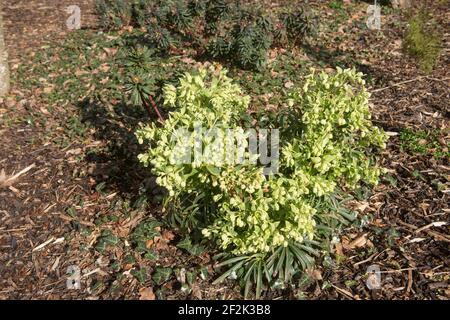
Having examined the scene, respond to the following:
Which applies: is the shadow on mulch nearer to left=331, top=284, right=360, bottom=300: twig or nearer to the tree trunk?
the tree trunk

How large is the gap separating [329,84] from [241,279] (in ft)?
5.04

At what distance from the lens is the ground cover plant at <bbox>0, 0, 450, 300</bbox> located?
2.93 metres

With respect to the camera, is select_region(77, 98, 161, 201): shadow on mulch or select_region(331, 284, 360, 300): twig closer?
select_region(331, 284, 360, 300): twig

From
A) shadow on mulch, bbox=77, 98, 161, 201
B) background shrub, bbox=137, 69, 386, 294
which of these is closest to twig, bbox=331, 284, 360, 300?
background shrub, bbox=137, 69, 386, 294

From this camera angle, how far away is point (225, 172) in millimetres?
2752

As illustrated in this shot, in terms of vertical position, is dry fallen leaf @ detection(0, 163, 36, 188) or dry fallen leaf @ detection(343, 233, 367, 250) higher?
dry fallen leaf @ detection(0, 163, 36, 188)

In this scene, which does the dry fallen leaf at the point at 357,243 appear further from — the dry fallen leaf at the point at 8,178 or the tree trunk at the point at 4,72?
the tree trunk at the point at 4,72

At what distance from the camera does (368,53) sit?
5.64 m

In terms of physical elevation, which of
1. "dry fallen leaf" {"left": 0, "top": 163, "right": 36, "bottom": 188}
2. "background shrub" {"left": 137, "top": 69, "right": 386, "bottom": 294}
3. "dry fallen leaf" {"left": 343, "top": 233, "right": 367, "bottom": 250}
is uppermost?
"background shrub" {"left": 137, "top": 69, "right": 386, "bottom": 294}

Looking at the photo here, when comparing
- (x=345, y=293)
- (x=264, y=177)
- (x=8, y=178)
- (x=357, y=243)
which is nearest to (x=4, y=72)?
Result: (x=8, y=178)

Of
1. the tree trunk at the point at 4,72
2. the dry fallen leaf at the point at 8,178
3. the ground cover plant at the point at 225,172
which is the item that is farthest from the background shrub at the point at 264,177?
the tree trunk at the point at 4,72

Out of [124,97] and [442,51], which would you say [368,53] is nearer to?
[442,51]

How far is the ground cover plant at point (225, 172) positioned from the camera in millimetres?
2934

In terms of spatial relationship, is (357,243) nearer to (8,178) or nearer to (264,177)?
(264,177)
